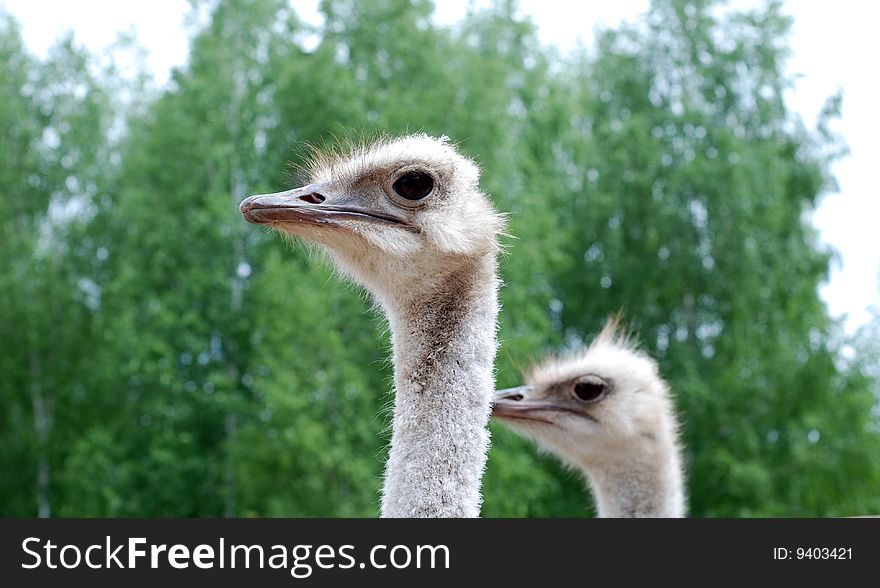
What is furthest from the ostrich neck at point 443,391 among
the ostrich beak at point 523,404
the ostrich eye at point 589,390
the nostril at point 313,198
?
the ostrich eye at point 589,390

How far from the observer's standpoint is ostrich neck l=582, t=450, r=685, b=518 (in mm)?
5285

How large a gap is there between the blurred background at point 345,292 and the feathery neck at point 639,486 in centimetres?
871

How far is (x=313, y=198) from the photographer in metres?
3.32

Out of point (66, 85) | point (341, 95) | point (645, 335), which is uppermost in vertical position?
point (66, 85)

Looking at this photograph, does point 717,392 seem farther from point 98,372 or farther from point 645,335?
point 98,372

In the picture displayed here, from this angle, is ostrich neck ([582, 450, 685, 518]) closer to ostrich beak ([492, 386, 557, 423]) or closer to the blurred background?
ostrich beak ([492, 386, 557, 423])

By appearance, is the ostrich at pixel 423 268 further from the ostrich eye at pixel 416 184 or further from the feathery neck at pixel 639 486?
the feathery neck at pixel 639 486

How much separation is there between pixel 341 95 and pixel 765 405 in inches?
283

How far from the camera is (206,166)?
18766 mm

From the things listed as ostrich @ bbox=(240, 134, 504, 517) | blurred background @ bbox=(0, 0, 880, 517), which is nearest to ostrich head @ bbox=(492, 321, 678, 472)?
ostrich @ bbox=(240, 134, 504, 517)

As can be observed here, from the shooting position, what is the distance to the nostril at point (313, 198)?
10.8ft

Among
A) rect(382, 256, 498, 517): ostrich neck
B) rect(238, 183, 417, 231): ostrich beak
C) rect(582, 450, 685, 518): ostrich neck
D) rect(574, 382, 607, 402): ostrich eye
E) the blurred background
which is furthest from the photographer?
the blurred background

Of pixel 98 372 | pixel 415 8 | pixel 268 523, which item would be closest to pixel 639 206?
pixel 415 8

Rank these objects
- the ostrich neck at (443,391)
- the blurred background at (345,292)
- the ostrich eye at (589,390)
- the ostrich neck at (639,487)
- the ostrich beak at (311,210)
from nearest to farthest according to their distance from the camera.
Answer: the ostrich neck at (443,391) → the ostrich beak at (311,210) → the ostrich neck at (639,487) → the ostrich eye at (589,390) → the blurred background at (345,292)
